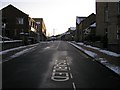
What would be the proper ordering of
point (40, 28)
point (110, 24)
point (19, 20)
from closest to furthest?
point (110, 24)
point (19, 20)
point (40, 28)

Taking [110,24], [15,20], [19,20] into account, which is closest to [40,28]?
[19,20]

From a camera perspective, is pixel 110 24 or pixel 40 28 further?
pixel 40 28

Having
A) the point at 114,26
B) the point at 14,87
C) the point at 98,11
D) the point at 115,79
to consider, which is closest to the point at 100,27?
the point at 98,11

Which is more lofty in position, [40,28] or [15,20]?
[15,20]

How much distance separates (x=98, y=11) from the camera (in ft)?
154

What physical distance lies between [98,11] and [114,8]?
1159 cm

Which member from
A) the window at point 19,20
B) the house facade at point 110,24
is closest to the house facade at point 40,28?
the window at point 19,20

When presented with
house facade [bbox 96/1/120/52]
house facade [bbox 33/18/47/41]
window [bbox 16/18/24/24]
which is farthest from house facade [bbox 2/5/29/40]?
house facade [bbox 33/18/47/41]

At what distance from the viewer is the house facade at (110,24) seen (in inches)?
1226

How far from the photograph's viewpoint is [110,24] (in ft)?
119

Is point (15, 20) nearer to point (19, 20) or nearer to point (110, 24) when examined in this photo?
point (19, 20)

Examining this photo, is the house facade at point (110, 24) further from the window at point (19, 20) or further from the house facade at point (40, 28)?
the house facade at point (40, 28)

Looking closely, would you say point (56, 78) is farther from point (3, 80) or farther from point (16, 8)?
point (16, 8)

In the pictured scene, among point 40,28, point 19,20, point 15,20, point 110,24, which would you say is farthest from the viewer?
point 40,28
